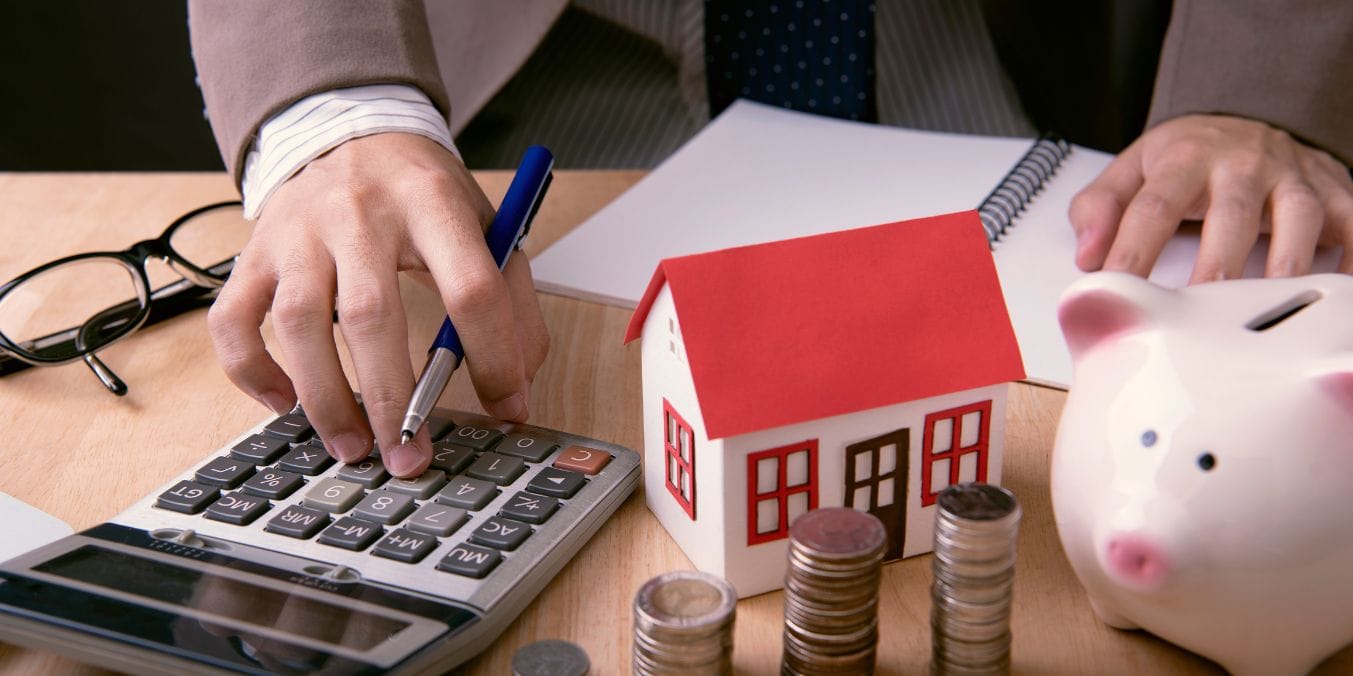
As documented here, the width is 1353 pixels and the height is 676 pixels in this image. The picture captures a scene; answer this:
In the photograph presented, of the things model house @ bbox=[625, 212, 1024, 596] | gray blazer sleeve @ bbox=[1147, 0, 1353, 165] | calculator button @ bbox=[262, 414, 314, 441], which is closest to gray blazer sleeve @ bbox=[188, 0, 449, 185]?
calculator button @ bbox=[262, 414, 314, 441]

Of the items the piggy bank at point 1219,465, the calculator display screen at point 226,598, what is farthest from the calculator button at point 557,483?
the piggy bank at point 1219,465

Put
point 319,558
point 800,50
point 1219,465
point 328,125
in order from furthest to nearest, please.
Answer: point 800,50
point 328,125
point 319,558
point 1219,465

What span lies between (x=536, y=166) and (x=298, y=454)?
0.22 metres

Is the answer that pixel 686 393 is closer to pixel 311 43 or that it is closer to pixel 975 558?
pixel 975 558

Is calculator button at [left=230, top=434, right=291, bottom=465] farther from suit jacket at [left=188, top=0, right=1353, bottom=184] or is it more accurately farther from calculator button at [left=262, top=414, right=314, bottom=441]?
suit jacket at [left=188, top=0, right=1353, bottom=184]

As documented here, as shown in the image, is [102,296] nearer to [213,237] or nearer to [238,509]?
[213,237]

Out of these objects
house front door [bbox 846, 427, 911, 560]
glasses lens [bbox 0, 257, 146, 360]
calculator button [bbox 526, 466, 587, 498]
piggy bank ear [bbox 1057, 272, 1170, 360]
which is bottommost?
glasses lens [bbox 0, 257, 146, 360]

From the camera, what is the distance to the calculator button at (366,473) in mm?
505

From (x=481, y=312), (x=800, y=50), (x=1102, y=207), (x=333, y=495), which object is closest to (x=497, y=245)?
(x=481, y=312)

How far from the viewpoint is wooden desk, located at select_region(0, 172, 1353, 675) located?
0.43 m

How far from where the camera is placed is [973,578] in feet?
1.20

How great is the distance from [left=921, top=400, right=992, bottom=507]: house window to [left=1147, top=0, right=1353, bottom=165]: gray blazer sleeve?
0.52m

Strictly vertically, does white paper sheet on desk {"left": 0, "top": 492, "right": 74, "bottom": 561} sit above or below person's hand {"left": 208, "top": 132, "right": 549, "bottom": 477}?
below

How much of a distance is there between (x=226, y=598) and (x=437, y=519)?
87mm
